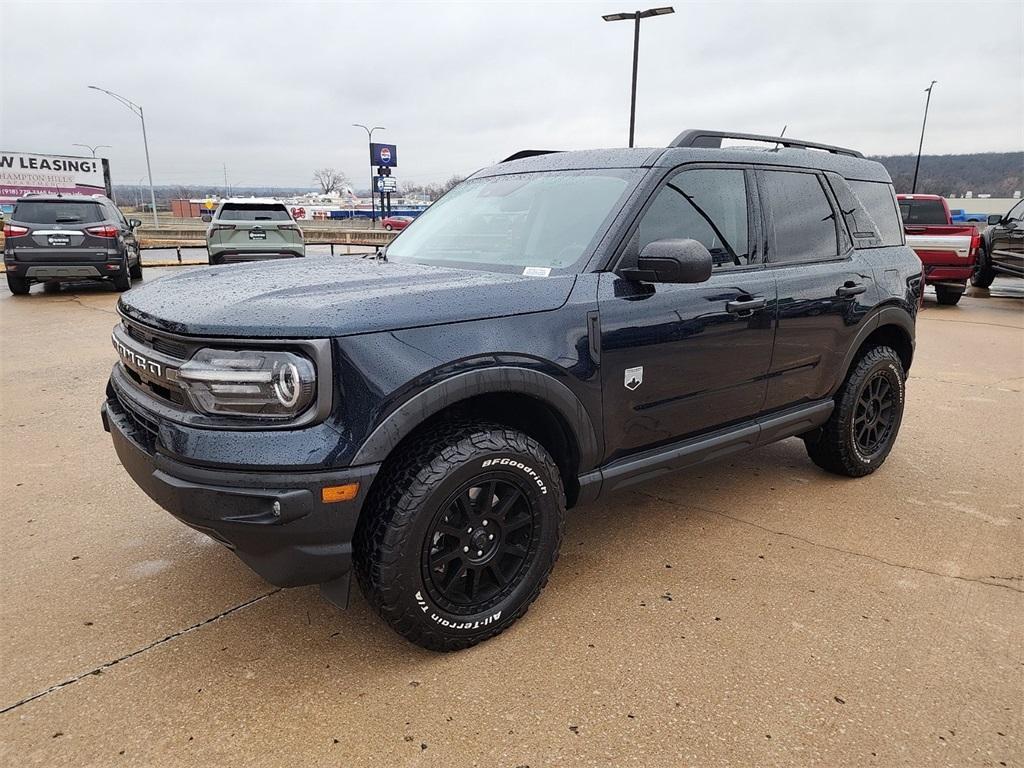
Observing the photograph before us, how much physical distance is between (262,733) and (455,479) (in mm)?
943

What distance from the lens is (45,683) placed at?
2.27 metres

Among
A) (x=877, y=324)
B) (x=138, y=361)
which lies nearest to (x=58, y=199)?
(x=138, y=361)

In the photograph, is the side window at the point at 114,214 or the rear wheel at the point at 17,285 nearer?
the rear wheel at the point at 17,285

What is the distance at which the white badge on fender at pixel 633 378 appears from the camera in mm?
2744

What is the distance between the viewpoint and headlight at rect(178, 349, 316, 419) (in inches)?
79.7

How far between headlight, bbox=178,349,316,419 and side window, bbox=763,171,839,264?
2389 mm

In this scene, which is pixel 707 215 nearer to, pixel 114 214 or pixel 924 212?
pixel 114 214

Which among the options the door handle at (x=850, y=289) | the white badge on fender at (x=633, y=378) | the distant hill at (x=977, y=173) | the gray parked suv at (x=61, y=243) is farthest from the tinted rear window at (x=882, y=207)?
the distant hill at (x=977, y=173)

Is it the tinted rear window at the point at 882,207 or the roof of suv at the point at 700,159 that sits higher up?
the roof of suv at the point at 700,159

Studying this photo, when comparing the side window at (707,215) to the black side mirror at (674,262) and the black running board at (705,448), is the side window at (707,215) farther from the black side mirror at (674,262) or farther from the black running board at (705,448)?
the black running board at (705,448)

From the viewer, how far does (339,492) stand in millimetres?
2061

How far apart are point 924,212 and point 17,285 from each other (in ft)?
53.5

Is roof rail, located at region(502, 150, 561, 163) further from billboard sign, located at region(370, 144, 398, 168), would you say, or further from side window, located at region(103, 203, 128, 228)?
billboard sign, located at region(370, 144, 398, 168)

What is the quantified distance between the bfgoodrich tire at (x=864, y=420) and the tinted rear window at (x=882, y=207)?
2.35 feet
